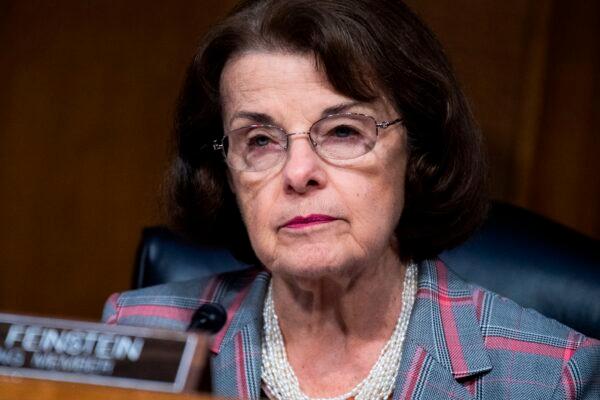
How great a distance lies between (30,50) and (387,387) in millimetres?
1626

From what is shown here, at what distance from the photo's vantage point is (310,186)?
1.61 m

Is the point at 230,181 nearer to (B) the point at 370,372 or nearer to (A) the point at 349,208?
(A) the point at 349,208

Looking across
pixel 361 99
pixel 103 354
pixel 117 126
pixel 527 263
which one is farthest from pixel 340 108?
pixel 117 126

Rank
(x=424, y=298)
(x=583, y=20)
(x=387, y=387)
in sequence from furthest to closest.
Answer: (x=583, y=20) < (x=424, y=298) < (x=387, y=387)

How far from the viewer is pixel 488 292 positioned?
1.87 metres

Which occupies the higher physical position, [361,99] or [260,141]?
[361,99]

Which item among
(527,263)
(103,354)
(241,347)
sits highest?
(103,354)

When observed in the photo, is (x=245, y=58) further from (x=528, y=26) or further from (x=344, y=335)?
(x=528, y=26)

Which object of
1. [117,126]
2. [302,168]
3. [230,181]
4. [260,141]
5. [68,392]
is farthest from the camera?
[117,126]

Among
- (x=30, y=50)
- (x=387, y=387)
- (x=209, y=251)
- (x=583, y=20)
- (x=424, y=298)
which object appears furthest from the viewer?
(x=30, y=50)

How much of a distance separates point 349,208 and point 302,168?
0.33 feet

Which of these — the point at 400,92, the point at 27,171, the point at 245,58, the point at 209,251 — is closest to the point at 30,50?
the point at 27,171

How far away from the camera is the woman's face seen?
161 cm

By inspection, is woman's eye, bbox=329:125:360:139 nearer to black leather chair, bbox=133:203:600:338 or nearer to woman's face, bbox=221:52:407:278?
woman's face, bbox=221:52:407:278
